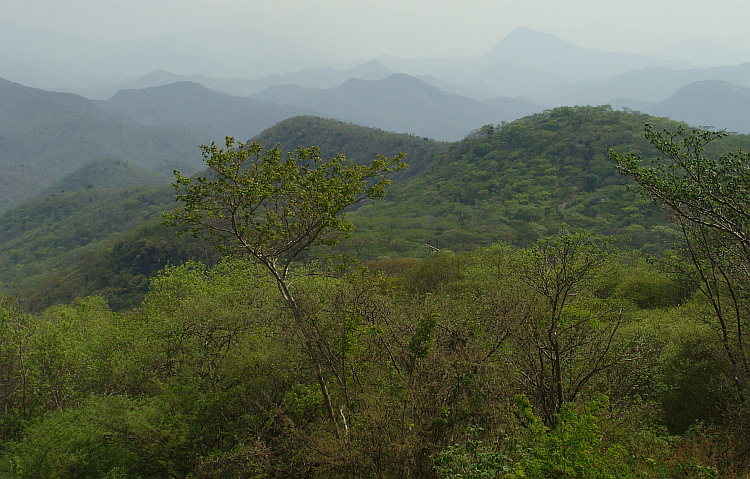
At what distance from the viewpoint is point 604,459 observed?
6.59 meters

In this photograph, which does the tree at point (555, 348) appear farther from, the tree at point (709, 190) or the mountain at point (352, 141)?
the mountain at point (352, 141)

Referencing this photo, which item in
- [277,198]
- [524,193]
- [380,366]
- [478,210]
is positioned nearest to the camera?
[277,198]

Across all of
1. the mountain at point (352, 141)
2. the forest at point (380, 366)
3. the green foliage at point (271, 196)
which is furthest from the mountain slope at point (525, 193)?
the green foliage at point (271, 196)

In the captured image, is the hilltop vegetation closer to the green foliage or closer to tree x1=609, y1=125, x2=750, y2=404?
tree x1=609, y1=125, x2=750, y2=404

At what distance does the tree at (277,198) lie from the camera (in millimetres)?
8539

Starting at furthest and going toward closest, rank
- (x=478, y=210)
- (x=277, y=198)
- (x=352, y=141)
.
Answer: (x=352, y=141) < (x=478, y=210) < (x=277, y=198)

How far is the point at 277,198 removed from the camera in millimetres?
9281

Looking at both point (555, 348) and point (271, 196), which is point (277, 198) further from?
point (555, 348)

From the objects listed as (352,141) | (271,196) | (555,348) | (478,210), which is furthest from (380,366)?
(352,141)

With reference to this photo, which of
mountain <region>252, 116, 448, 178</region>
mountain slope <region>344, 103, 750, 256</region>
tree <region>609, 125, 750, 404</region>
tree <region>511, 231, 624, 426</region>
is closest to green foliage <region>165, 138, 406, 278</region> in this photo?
tree <region>511, 231, 624, 426</region>

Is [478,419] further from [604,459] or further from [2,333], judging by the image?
[2,333]

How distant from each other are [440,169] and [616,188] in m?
41.2

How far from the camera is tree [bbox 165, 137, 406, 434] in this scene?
8539mm

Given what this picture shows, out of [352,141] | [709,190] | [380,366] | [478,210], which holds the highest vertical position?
[709,190]
